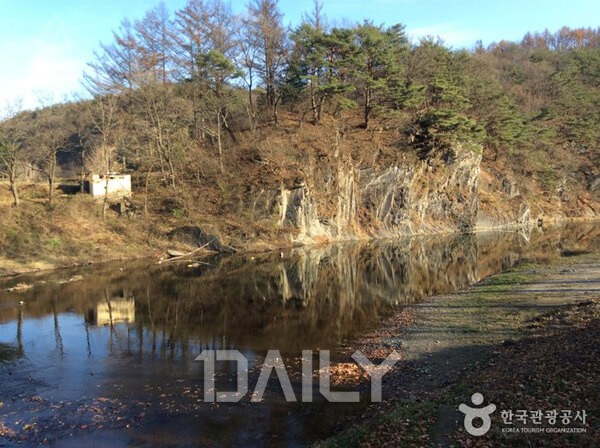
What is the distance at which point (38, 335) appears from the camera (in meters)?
19.4

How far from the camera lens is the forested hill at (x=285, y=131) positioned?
163ft

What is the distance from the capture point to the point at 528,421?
8328 mm

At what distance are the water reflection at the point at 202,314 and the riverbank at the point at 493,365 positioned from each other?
2051 mm

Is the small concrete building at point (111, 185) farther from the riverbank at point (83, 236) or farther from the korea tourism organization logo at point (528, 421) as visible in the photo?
the korea tourism organization logo at point (528, 421)

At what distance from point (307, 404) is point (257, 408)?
4.25ft

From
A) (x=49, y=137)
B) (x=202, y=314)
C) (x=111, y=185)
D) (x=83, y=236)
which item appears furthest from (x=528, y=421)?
(x=111, y=185)

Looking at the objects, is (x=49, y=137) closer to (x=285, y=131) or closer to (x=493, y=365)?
(x=285, y=131)

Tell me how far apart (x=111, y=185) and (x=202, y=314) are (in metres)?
31.2

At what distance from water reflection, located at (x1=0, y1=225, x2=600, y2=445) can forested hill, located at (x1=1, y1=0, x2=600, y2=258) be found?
41.8 feet

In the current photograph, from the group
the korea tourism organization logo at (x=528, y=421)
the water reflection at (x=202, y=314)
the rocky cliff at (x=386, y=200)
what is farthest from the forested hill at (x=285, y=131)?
the korea tourism organization logo at (x=528, y=421)

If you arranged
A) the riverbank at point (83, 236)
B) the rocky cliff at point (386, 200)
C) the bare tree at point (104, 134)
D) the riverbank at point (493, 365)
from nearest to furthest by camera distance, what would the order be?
1. the riverbank at point (493, 365)
2. the riverbank at point (83, 236)
3. the bare tree at point (104, 134)
4. the rocky cliff at point (386, 200)

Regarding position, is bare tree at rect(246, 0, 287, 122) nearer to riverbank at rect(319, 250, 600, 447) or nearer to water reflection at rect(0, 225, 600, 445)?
water reflection at rect(0, 225, 600, 445)

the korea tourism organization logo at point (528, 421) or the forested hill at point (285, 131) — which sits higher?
the forested hill at point (285, 131)

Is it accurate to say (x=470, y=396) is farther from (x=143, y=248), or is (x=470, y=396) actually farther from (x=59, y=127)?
(x=59, y=127)
